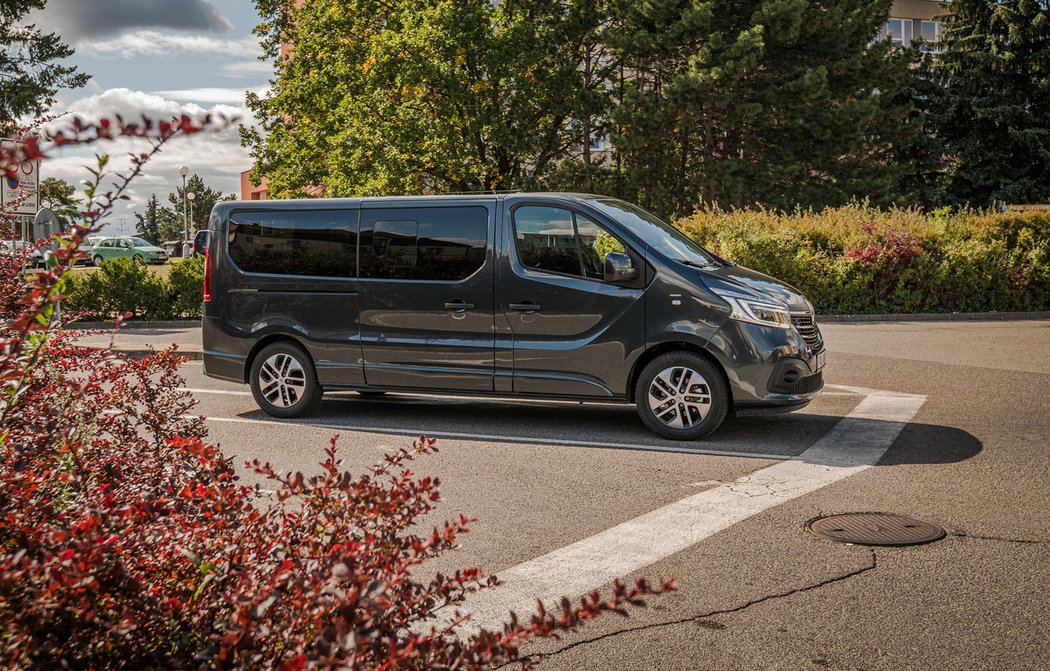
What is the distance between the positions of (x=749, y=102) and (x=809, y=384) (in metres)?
25.5

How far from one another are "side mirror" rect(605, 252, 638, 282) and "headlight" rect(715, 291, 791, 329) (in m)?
0.73

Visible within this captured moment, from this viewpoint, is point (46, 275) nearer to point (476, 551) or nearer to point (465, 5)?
point (476, 551)

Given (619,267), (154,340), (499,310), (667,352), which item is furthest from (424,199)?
(154,340)

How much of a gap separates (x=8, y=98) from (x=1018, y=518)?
4432 cm

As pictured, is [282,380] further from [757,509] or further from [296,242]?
[757,509]

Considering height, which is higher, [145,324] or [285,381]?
[285,381]

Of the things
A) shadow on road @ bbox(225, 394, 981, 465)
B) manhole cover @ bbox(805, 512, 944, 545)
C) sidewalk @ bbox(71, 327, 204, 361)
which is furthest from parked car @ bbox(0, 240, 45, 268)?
sidewalk @ bbox(71, 327, 204, 361)

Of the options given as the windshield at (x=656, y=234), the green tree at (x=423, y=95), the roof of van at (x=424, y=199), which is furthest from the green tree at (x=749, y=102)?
the roof of van at (x=424, y=199)

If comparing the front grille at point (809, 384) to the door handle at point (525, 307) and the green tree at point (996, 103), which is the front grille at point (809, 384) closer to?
the door handle at point (525, 307)

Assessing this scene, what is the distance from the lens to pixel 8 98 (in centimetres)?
4172

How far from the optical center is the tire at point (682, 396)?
27.2 feet

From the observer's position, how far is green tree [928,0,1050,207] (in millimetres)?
40469

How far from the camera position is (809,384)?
846 centimetres

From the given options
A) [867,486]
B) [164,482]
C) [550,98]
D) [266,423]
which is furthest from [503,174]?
[164,482]
